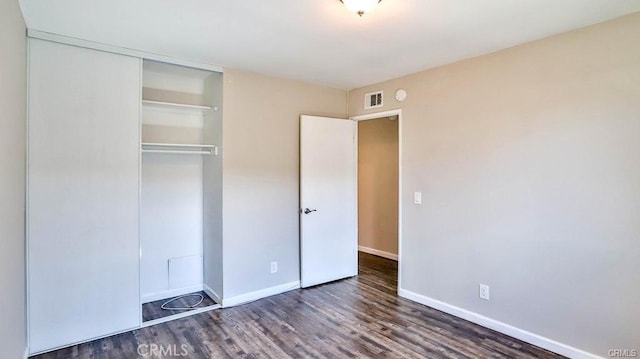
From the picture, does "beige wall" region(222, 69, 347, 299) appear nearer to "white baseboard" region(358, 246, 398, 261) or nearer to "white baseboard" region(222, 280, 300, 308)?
"white baseboard" region(222, 280, 300, 308)

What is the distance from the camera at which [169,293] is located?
12.3 ft

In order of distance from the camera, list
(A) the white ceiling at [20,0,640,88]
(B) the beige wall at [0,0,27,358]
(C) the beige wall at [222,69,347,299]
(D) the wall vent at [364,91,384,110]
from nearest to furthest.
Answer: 1. (B) the beige wall at [0,0,27,358]
2. (A) the white ceiling at [20,0,640,88]
3. (C) the beige wall at [222,69,347,299]
4. (D) the wall vent at [364,91,384,110]

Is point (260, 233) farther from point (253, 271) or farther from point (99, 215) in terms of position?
point (99, 215)

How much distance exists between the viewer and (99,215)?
111 inches

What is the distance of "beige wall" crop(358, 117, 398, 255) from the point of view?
5.33 meters

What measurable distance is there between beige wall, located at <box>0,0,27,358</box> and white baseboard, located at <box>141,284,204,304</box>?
1.19 m

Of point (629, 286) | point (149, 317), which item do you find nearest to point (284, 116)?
point (149, 317)

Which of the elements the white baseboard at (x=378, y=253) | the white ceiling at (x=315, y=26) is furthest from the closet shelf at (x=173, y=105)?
the white baseboard at (x=378, y=253)

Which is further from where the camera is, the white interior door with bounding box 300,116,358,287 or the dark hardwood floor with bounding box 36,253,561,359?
the white interior door with bounding box 300,116,358,287

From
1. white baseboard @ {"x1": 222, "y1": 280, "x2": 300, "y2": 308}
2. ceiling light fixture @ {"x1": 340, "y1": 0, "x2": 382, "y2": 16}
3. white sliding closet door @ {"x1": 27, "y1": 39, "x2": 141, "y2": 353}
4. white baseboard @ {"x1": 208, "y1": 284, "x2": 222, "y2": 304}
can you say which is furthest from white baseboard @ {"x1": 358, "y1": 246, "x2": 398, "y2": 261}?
ceiling light fixture @ {"x1": 340, "y1": 0, "x2": 382, "y2": 16}

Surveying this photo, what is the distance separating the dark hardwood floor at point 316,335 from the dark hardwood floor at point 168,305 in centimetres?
21

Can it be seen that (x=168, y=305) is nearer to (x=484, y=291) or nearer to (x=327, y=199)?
(x=327, y=199)

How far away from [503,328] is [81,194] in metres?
3.66

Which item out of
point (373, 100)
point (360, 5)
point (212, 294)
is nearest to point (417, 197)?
point (373, 100)
